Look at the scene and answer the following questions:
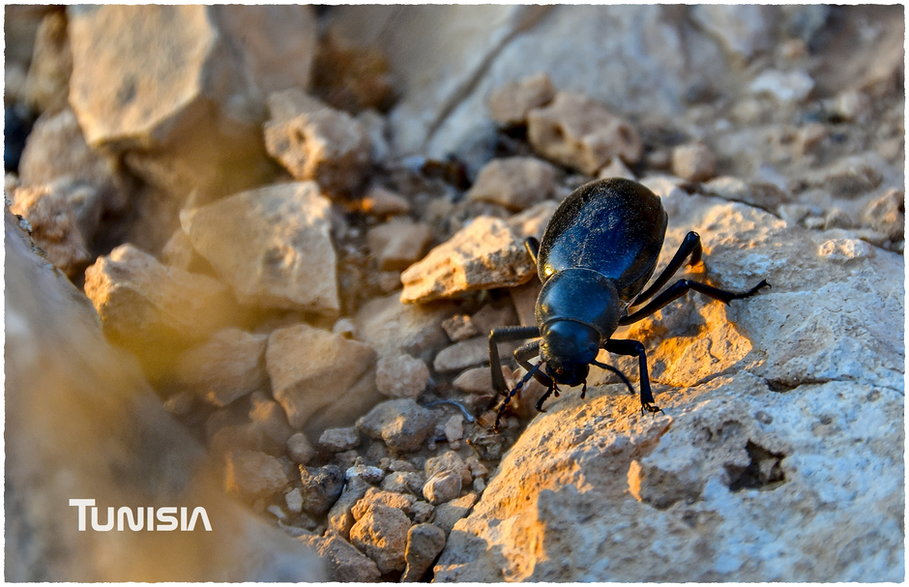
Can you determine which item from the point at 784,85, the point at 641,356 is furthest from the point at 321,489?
the point at 784,85

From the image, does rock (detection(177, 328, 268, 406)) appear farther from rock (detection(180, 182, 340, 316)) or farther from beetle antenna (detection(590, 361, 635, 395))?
beetle antenna (detection(590, 361, 635, 395))

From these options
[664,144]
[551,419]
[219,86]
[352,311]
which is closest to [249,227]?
[352,311]

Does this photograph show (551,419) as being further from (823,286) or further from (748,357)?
(823,286)

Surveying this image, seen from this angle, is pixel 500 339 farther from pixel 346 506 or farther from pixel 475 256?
pixel 346 506

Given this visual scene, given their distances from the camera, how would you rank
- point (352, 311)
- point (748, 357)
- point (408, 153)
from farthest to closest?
point (408, 153) → point (352, 311) → point (748, 357)

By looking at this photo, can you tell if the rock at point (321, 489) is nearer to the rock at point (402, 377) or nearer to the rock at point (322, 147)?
the rock at point (402, 377)

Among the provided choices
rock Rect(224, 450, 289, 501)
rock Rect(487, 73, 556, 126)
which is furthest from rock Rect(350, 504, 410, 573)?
rock Rect(487, 73, 556, 126)

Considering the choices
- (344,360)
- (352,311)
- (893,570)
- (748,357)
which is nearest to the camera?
(893,570)

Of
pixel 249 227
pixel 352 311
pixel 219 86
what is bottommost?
pixel 352 311
